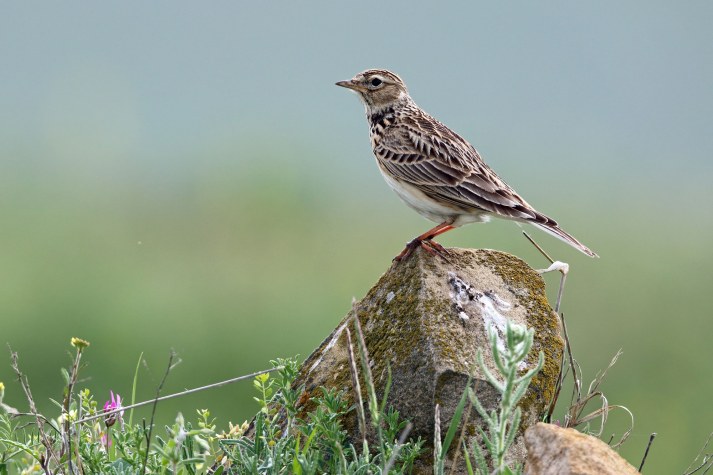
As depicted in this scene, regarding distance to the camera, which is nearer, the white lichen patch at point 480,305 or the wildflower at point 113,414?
the wildflower at point 113,414

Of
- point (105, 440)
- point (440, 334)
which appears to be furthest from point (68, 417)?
point (440, 334)

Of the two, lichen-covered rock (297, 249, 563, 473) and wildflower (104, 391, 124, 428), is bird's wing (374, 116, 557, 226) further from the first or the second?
wildflower (104, 391, 124, 428)

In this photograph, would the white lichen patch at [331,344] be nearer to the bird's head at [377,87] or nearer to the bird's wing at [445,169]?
the bird's wing at [445,169]

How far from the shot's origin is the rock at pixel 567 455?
15.8ft

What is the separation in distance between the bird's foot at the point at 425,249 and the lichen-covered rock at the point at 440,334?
50 mm

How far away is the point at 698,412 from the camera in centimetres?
1548

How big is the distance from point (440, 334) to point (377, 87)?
4.16 metres

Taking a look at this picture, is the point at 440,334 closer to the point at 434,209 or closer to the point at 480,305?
the point at 480,305

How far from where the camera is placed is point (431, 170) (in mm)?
8273

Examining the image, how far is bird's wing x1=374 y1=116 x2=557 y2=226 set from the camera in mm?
7855

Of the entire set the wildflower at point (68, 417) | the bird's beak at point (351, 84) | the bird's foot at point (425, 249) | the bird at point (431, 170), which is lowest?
the wildflower at point (68, 417)

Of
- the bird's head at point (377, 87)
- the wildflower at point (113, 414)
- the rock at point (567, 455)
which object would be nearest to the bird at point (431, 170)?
the bird's head at point (377, 87)

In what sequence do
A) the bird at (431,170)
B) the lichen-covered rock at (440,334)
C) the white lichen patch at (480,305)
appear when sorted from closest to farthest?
the lichen-covered rock at (440,334)
the white lichen patch at (480,305)
the bird at (431,170)

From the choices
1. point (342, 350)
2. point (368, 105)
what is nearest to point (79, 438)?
point (342, 350)
